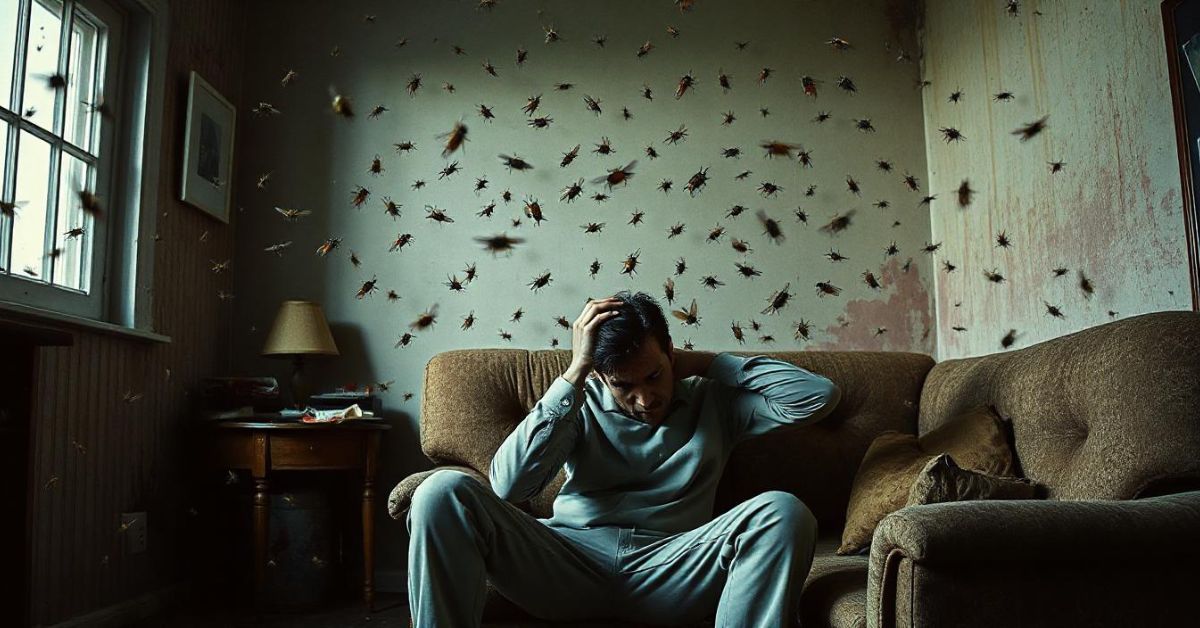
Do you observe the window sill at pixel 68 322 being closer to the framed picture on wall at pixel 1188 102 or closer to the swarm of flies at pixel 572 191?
the swarm of flies at pixel 572 191

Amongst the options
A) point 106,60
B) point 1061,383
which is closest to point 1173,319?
point 1061,383

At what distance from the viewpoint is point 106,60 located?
301cm

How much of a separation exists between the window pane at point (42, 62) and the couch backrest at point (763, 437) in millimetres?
1390

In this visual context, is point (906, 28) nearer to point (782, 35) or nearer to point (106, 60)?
point (782, 35)

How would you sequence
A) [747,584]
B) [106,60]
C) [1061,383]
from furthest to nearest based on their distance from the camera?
[106,60] → [1061,383] → [747,584]

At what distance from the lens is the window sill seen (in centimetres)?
238

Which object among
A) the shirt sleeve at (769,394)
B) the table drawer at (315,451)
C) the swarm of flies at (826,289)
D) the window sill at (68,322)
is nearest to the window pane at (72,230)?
the window sill at (68,322)

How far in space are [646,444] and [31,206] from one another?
197 cm

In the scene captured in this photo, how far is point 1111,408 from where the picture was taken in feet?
5.90

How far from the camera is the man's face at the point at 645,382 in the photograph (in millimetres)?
2027

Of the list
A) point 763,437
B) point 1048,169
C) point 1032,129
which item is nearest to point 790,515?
point 763,437

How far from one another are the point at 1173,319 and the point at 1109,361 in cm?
14

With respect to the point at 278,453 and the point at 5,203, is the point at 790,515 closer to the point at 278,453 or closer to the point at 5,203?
the point at 278,453

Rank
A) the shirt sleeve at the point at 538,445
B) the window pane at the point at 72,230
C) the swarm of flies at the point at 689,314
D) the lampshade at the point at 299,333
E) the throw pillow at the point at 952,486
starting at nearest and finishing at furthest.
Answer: the throw pillow at the point at 952,486, the shirt sleeve at the point at 538,445, the window pane at the point at 72,230, the lampshade at the point at 299,333, the swarm of flies at the point at 689,314
